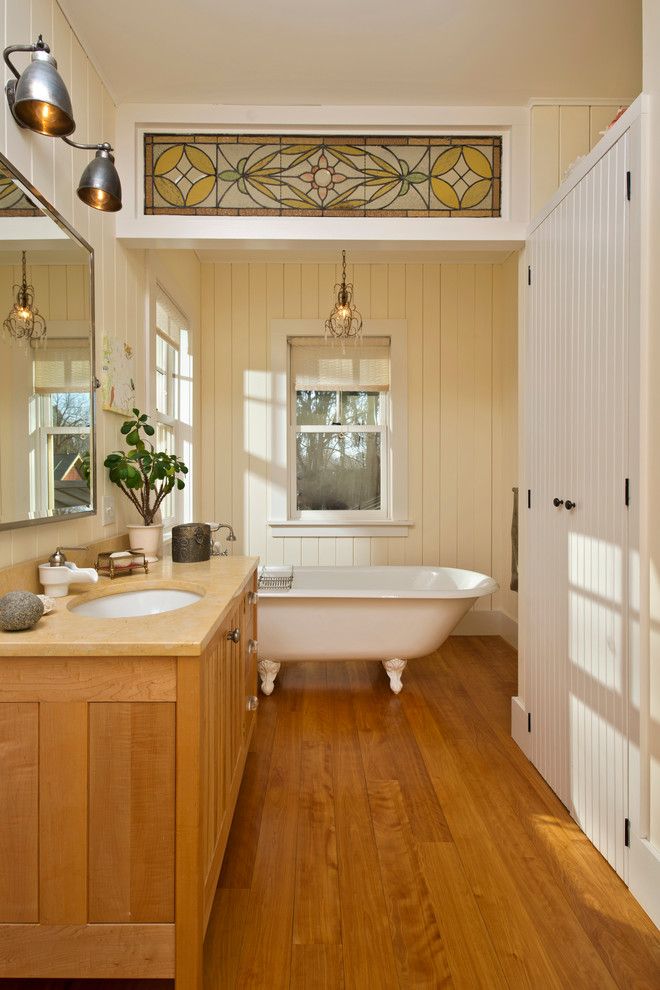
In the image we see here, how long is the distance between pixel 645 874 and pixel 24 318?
2.32m

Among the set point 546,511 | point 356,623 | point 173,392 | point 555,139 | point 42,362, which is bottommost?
point 356,623

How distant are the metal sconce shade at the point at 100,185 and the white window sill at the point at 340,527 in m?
2.71

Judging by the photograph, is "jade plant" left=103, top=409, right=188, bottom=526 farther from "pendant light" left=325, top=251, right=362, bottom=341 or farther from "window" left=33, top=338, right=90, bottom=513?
"pendant light" left=325, top=251, right=362, bottom=341

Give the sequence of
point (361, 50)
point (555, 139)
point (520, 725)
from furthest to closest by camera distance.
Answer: point (520, 725)
point (555, 139)
point (361, 50)

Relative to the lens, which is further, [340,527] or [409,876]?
[340,527]

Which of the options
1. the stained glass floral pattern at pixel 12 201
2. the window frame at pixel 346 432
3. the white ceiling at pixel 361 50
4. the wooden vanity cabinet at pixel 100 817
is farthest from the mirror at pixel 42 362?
the window frame at pixel 346 432

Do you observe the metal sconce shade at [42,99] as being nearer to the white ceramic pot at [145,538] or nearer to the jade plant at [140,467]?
the jade plant at [140,467]

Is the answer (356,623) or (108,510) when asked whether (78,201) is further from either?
(356,623)

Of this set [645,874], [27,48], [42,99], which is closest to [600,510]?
[645,874]

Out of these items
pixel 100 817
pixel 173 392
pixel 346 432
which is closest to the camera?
pixel 100 817

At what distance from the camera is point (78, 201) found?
2.01m

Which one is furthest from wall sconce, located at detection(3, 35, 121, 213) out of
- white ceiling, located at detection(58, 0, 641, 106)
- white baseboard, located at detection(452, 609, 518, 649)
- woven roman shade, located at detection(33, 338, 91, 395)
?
white baseboard, located at detection(452, 609, 518, 649)

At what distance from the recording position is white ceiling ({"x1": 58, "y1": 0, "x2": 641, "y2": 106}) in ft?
6.38

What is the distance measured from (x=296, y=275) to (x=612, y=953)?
4066 mm
